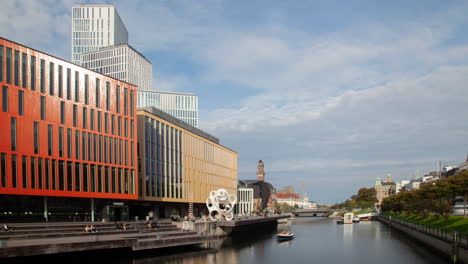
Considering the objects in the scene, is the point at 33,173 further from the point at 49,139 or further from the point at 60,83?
the point at 60,83

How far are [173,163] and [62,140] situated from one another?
3312cm

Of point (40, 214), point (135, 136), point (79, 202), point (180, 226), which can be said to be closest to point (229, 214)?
point (180, 226)

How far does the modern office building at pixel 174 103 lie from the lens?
173 m

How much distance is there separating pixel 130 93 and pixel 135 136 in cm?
666

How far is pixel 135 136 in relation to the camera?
69.2 meters

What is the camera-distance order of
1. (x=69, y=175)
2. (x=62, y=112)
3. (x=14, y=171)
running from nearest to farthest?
1. (x=14, y=171)
2. (x=69, y=175)
3. (x=62, y=112)

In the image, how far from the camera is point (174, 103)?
574 feet

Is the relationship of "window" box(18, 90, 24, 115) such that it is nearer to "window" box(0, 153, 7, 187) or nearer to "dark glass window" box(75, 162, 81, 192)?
"window" box(0, 153, 7, 187)

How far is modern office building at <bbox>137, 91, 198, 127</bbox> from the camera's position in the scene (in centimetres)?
17262

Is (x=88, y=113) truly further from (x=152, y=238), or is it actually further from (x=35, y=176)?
(x=152, y=238)

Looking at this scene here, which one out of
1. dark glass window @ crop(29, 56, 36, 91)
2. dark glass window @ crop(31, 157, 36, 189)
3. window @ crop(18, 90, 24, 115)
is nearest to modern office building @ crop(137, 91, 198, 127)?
dark glass window @ crop(29, 56, 36, 91)

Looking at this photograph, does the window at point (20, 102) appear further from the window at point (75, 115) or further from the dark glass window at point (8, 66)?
the window at point (75, 115)

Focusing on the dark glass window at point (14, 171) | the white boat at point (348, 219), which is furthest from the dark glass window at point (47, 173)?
the white boat at point (348, 219)

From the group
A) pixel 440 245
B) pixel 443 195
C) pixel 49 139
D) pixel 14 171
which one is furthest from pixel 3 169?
pixel 443 195
